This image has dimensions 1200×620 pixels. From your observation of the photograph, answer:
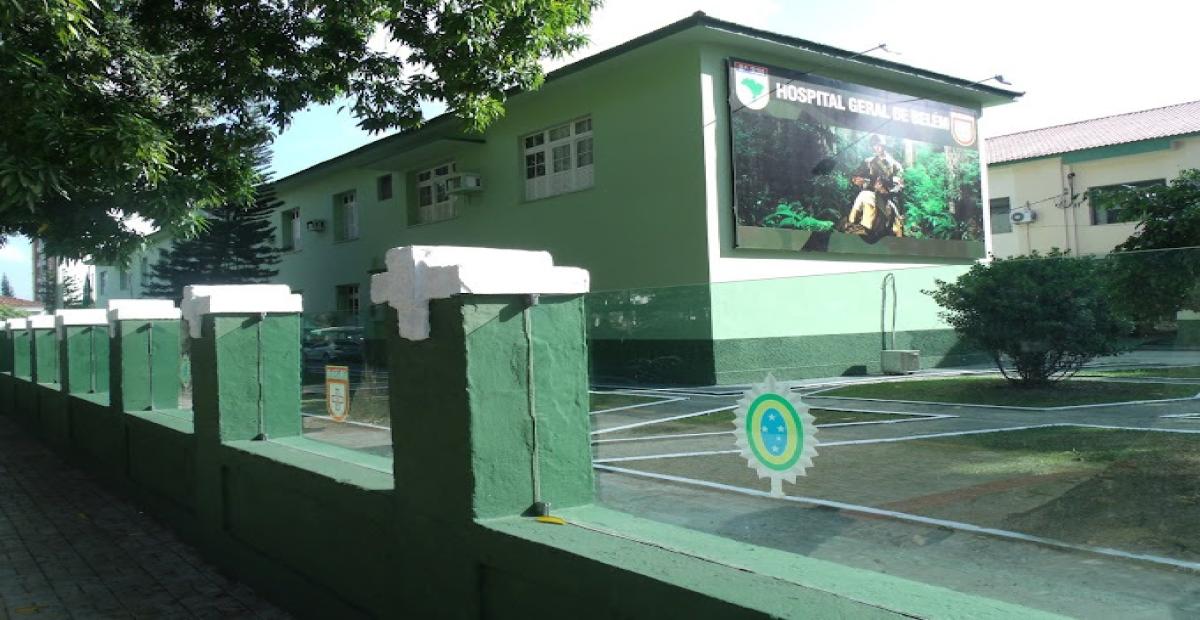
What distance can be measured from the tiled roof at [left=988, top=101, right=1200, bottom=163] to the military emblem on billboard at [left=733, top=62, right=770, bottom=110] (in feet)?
51.0

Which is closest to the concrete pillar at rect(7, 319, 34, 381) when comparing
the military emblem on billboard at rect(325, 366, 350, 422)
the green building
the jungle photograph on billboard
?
the green building

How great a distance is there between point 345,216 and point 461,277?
87.0ft

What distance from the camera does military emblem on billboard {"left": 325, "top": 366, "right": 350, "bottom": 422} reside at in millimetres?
5328

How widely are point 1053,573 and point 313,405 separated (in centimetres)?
431

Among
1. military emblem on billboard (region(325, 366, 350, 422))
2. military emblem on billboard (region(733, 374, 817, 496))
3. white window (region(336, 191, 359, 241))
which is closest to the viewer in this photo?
military emblem on billboard (region(733, 374, 817, 496))

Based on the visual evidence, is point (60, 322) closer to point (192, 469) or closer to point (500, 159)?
point (192, 469)

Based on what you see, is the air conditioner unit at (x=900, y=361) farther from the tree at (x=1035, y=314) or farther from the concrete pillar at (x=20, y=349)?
the concrete pillar at (x=20, y=349)

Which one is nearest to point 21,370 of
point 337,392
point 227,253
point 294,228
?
point 337,392

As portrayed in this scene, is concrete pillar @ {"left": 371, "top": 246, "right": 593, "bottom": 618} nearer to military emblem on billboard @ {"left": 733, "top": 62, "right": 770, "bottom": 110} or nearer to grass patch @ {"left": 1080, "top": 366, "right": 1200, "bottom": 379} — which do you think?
grass patch @ {"left": 1080, "top": 366, "right": 1200, "bottom": 379}

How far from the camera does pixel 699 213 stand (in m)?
16.1

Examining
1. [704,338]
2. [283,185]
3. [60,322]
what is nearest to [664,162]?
[60,322]

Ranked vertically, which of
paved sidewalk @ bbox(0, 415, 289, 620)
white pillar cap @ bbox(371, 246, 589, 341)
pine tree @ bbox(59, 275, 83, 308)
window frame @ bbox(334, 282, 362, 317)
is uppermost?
pine tree @ bbox(59, 275, 83, 308)

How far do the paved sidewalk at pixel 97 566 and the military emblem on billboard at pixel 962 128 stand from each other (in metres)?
17.8

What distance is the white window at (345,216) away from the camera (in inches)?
1097
